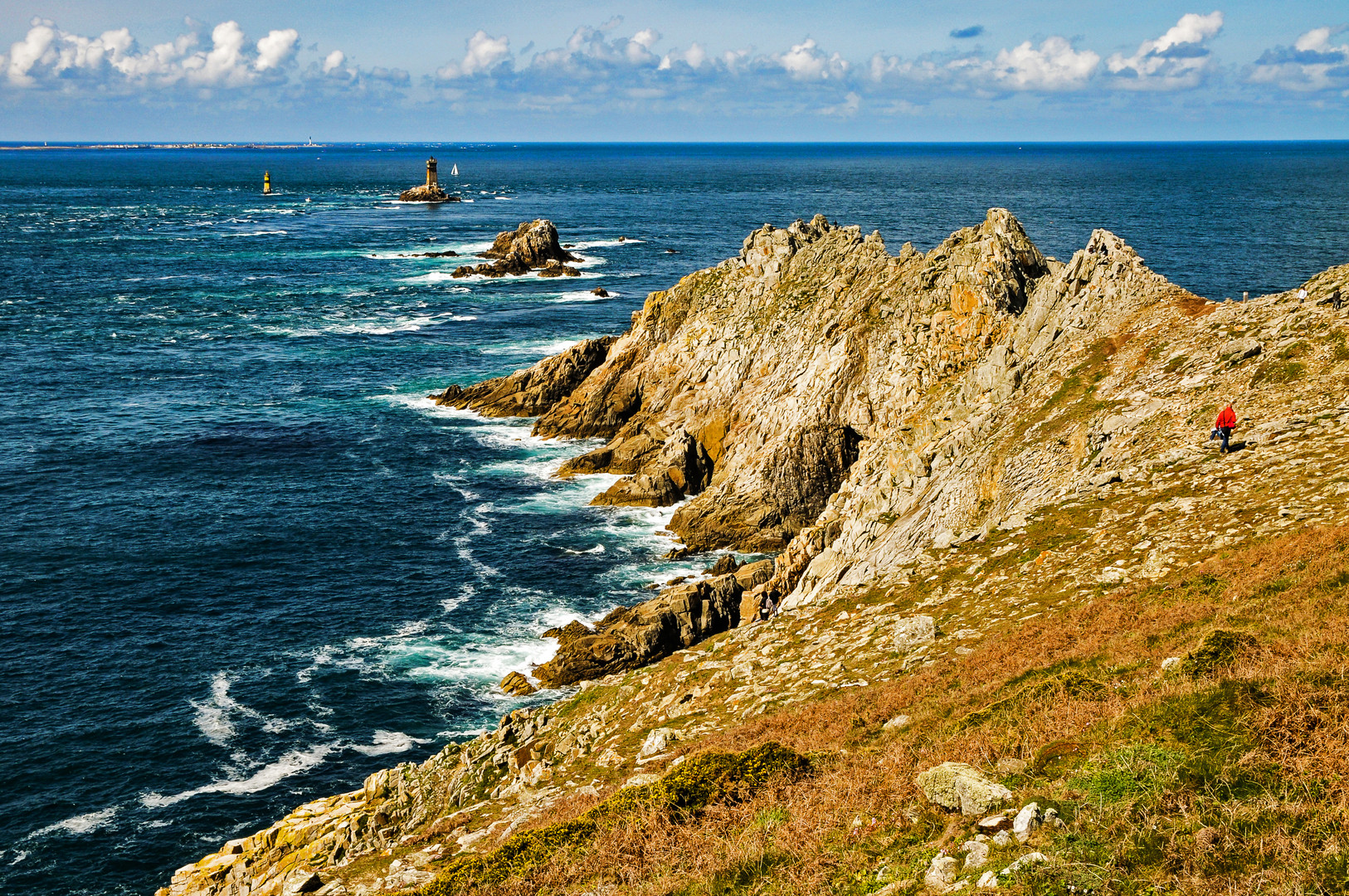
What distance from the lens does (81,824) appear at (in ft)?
110

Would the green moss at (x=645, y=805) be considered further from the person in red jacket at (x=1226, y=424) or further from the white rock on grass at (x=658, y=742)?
the person in red jacket at (x=1226, y=424)

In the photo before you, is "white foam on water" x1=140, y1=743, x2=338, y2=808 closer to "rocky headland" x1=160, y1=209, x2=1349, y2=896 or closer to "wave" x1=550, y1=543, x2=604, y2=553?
"rocky headland" x1=160, y1=209, x2=1349, y2=896

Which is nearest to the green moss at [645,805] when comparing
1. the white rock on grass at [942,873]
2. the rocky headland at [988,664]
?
the rocky headland at [988,664]

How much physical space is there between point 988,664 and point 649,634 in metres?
22.7

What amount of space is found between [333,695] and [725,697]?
79.2ft

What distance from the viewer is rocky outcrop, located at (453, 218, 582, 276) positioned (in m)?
141

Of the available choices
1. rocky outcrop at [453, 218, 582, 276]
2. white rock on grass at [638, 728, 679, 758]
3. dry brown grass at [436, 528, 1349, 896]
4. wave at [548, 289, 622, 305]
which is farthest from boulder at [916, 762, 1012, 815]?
rocky outcrop at [453, 218, 582, 276]

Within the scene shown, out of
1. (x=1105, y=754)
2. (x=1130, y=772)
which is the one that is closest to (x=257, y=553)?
(x=1105, y=754)

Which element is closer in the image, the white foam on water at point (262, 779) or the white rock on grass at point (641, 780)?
the white rock on grass at point (641, 780)

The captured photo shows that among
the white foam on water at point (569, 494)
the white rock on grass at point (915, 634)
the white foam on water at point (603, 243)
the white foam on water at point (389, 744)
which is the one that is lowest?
the white foam on water at point (389, 744)

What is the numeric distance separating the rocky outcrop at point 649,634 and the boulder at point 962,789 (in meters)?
26.7

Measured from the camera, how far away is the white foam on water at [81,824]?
3297cm

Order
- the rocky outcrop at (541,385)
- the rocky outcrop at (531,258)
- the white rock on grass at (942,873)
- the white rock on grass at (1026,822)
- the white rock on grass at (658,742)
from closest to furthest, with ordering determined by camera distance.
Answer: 1. the white rock on grass at (942,873)
2. the white rock on grass at (1026,822)
3. the white rock on grass at (658,742)
4. the rocky outcrop at (541,385)
5. the rocky outcrop at (531,258)

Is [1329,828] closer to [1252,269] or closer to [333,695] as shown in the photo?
[333,695]
